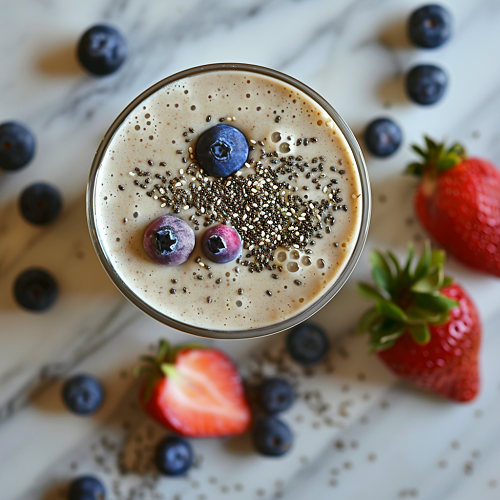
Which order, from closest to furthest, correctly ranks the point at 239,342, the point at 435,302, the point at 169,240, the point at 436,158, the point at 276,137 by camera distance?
the point at 169,240
the point at 276,137
the point at 435,302
the point at 436,158
the point at 239,342

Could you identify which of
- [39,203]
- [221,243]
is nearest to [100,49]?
[39,203]

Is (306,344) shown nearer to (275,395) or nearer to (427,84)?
(275,395)

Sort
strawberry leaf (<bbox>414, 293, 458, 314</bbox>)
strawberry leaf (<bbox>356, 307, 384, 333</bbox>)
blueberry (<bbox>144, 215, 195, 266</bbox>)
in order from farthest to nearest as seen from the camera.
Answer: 1. strawberry leaf (<bbox>356, 307, 384, 333</bbox>)
2. strawberry leaf (<bbox>414, 293, 458, 314</bbox>)
3. blueberry (<bbox>144, 215, 195, 266</bbox>)

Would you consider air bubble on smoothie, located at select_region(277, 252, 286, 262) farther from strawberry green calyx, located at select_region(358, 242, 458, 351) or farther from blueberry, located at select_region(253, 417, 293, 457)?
blueberry, located at select_region(253, 417, 293, 457)

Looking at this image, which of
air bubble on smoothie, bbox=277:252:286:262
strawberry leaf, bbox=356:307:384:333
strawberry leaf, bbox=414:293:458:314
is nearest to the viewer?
air bubble on smoothie, bbox=277:252:286:262

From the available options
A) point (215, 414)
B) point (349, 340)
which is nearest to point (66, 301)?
point (215, 414)

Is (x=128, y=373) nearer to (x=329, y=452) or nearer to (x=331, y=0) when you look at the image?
(x=329, y=452)

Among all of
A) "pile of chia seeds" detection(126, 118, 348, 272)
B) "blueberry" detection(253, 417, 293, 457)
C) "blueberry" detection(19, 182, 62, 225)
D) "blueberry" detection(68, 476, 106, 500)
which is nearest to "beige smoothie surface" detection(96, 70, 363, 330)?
"pile of chia seeds" detection(126, 118, 348, 272)

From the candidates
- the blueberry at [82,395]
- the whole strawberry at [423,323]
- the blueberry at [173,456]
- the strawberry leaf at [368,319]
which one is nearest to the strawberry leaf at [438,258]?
the whole strawberry at [423,323]
